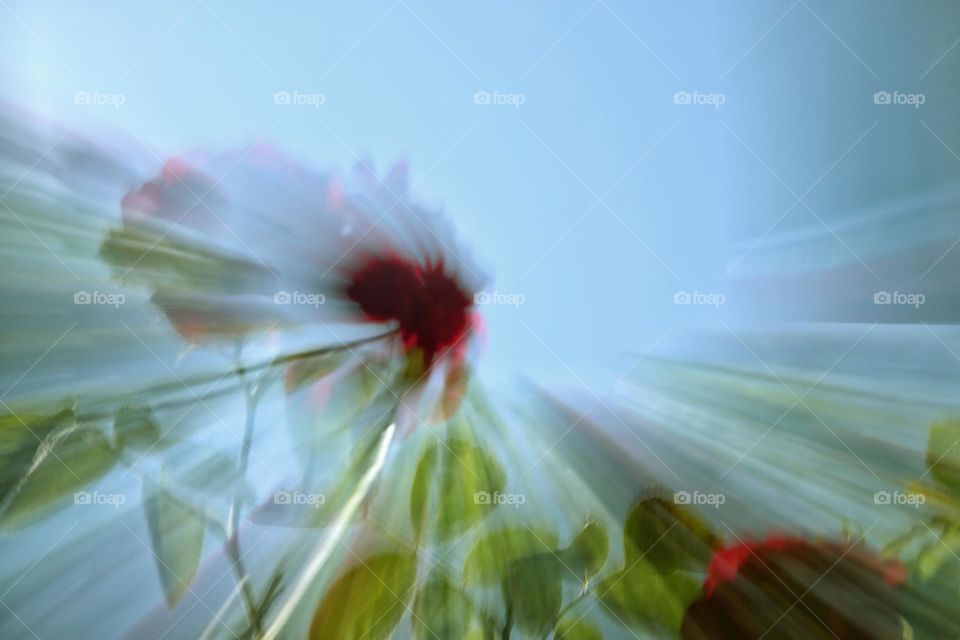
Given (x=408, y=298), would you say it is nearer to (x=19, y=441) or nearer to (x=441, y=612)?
(x=441, y=612)

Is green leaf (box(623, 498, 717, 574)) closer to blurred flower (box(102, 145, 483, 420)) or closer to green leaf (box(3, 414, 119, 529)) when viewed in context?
blurred flower (box(102, 145, 483, 420))

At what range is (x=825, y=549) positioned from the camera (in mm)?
1261

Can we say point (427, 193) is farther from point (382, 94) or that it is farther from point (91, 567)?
point (91, 567)

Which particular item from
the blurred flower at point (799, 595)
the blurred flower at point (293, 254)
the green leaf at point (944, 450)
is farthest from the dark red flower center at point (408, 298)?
the green leaf at point (944, 450)

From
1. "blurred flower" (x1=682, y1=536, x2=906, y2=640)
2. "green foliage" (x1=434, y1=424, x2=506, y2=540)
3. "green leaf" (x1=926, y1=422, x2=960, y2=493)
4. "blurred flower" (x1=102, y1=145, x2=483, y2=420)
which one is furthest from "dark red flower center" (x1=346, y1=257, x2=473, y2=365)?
"green leaf" (x1=926, y1=422, x2=960, y2=493)

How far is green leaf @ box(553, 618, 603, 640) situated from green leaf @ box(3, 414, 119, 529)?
26.7 inches

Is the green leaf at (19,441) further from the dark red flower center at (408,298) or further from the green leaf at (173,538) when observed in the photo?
the dark red flower center at (408,298)

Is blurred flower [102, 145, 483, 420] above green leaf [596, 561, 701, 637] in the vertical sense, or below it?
above

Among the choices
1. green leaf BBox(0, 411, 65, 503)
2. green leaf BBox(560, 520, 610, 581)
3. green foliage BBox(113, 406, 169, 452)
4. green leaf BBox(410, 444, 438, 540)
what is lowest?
green leaf BBox(560, 520, 610, 581)

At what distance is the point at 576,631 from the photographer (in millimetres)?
1249

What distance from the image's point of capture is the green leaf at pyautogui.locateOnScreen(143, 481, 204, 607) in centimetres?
125

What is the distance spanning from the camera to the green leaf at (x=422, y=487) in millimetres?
1263

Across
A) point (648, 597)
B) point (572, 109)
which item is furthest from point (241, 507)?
point (572, 109)

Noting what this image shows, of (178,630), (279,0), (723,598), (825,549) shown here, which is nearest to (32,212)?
(279,0)
